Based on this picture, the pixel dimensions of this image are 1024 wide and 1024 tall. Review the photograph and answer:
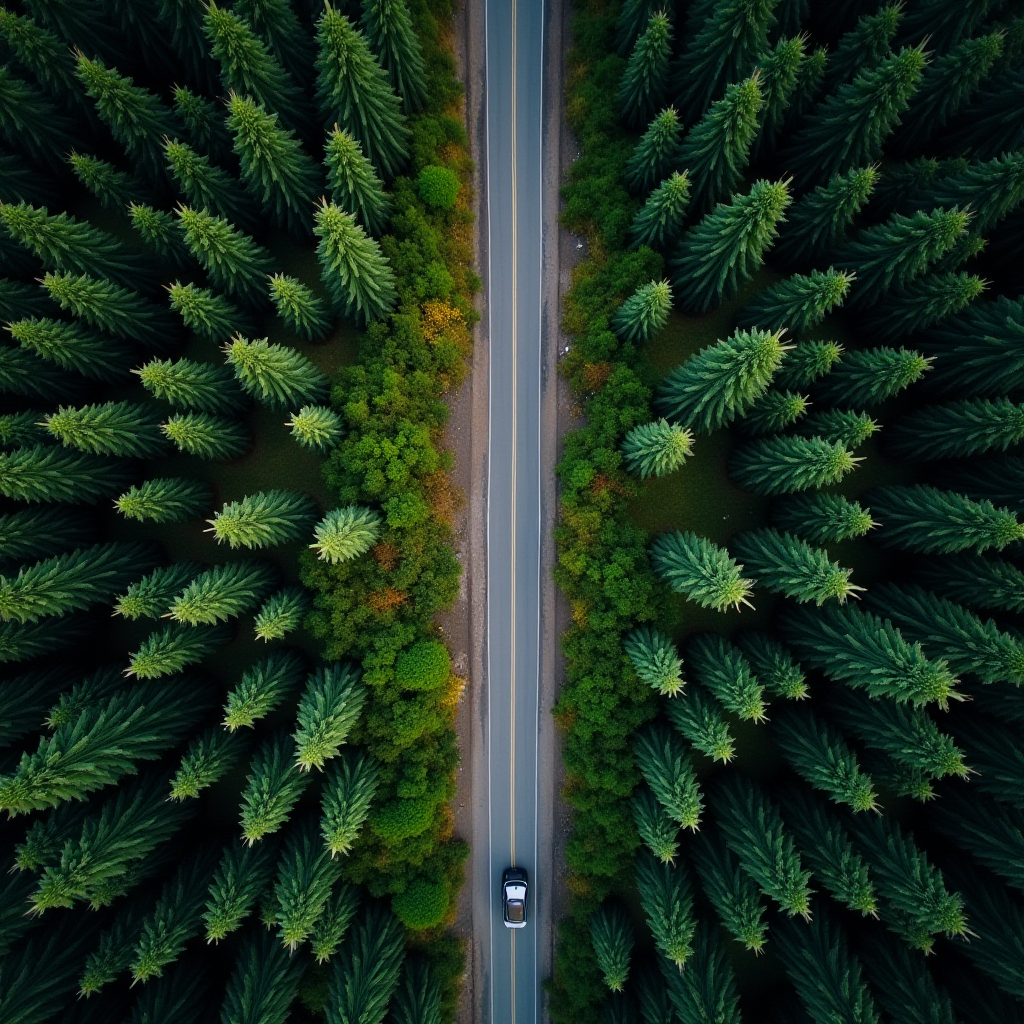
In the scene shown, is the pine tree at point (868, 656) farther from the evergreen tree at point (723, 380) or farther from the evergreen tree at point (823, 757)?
the evergreen tree at point (723, 380)

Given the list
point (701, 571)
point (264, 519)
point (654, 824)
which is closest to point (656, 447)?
point (701, 571)

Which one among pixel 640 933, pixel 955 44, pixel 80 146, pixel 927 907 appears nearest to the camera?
pixel 927 907

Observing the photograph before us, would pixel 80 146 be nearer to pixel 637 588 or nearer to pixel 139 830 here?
pixel 139 830

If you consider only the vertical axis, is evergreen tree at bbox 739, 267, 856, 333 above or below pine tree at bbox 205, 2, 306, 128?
below

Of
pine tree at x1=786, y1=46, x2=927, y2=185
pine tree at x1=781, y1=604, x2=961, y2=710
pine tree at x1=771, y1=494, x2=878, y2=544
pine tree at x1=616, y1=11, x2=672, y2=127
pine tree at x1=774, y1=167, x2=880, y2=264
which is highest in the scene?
pine tree at x1=616, y1=11, x2=672, y2=127

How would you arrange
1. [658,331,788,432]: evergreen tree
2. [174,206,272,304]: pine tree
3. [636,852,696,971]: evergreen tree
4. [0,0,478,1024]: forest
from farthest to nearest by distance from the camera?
[636,852,696,971]: evergreen tree → [0,0,478,1024]: forest → [174,206,272,304]: pine tree → [658,331,788,432]: evergreen tree

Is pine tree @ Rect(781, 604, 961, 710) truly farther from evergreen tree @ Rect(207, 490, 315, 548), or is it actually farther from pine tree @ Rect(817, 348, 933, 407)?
evergreen tree @ Rect(207, 490, 315, 548)

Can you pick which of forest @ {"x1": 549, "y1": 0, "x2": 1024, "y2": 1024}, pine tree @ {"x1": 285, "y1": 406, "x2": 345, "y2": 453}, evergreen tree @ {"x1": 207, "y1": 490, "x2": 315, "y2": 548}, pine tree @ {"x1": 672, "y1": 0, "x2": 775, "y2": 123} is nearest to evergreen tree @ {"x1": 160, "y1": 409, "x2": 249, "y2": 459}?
evergreen tree @ {"x1": 207, "y1": 490, "x2": 315, "y2": 548}

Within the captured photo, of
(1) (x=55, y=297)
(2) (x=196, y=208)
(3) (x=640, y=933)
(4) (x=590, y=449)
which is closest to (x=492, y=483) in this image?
(4) (x=590, y=449)
